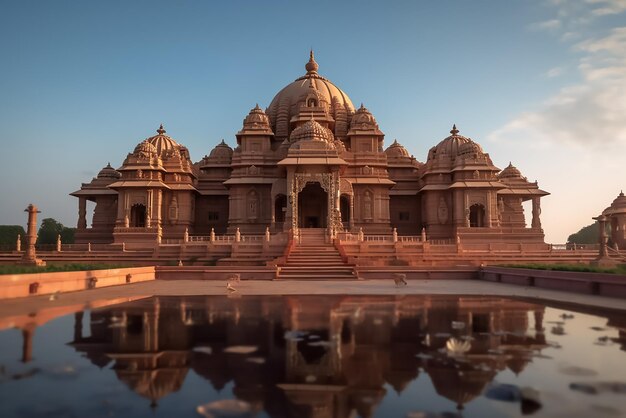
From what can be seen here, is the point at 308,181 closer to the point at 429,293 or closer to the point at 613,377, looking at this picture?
the point at 429,293

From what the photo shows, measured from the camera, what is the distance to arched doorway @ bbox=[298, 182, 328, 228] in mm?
37906

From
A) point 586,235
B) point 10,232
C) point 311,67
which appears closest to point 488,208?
point 311,67

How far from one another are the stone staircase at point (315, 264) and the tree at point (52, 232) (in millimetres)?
58483

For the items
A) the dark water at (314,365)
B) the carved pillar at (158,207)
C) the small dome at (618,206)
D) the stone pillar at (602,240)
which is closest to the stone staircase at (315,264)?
the dark water at (314,365)

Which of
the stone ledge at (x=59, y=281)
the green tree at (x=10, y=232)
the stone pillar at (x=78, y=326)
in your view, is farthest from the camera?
the green tree at (x=10, y=232)

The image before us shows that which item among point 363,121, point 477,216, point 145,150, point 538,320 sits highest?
point 363,121

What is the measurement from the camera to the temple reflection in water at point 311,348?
4.22m

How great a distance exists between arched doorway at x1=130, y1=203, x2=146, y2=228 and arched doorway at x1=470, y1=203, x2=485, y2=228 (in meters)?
32.2

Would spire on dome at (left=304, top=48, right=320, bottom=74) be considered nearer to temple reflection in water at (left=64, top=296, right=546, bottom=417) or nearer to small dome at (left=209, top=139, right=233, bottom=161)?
small dome at (left=209, top=139, right=233, bottom=161)

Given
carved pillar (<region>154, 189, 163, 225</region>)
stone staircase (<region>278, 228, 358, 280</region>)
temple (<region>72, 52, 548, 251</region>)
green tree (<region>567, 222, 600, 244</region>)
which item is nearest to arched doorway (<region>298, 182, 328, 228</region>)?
temple (<region>72, 52, 548, 251</region>)

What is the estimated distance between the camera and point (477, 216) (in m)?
40.2

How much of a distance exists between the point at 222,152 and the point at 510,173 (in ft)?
101

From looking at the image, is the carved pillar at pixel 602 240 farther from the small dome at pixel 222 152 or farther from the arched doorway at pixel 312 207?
the small dome at pixel 222 152

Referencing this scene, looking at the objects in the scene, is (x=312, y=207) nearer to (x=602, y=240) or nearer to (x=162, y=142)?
(x=162, y=142)
